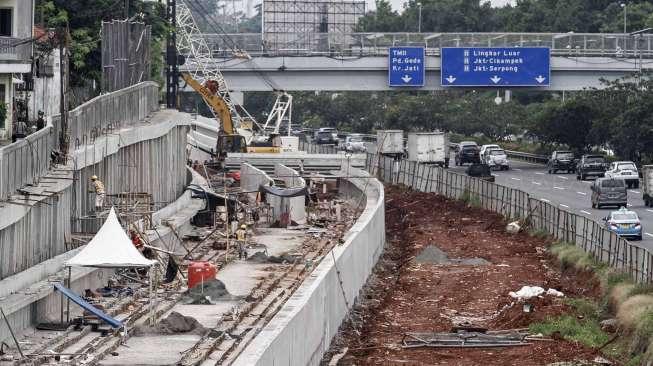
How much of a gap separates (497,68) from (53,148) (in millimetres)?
63047

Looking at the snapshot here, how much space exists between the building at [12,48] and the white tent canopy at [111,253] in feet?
45.9

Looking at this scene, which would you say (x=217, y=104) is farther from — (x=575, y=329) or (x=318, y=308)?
(x=318, y=308)

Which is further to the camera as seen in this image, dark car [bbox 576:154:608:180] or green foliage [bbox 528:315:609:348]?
dark car [bbox 576:154:608:180]

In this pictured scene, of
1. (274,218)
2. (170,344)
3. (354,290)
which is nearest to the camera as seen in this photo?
(170,344)

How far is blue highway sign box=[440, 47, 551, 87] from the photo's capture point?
10188 centimetres

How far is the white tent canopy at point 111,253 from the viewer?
34.3 metres

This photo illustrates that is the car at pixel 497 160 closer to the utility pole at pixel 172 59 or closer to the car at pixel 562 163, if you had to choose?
the car at pixel 562 163

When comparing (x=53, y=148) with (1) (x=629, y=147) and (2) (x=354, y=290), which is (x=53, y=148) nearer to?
(2) (x=354, y=290)

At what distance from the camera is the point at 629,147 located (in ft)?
335

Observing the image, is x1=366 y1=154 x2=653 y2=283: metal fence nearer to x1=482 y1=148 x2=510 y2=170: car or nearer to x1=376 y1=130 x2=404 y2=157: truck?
x1=482 y1=148 x2=510 y2=170: car

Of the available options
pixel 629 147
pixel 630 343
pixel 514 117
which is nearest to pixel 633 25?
pixel 514 117

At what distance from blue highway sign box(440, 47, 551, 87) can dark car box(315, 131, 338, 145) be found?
104ft

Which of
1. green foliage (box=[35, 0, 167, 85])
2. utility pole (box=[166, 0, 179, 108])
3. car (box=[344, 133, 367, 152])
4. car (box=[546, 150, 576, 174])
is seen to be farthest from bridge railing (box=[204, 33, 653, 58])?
green foliage (box=[35, 0, 167, 85])

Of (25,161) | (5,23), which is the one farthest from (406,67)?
(25,161)
